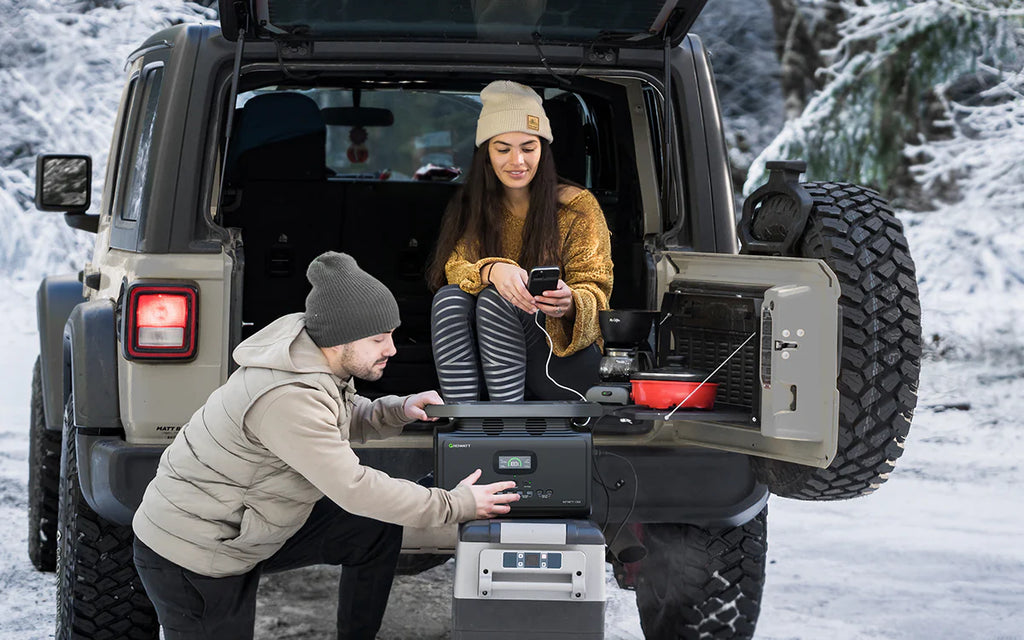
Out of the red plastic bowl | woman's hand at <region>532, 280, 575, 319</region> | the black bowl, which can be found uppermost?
woman's hand at <region>532, 280, 575, 319</region>

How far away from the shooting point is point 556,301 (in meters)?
3.68

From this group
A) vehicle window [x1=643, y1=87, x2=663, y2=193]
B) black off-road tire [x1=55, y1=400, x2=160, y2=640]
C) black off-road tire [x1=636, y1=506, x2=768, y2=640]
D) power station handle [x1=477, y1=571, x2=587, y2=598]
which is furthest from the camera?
vehicle window [x1=643, y1=87, x2=663, y2=193]

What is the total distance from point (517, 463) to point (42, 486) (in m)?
2.73

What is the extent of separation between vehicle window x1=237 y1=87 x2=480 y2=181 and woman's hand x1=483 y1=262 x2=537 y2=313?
185cm

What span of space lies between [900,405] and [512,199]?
4.52 feet

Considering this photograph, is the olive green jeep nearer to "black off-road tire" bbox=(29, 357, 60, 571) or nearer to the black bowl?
the black bowl

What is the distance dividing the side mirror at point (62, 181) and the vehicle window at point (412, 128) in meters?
0.71

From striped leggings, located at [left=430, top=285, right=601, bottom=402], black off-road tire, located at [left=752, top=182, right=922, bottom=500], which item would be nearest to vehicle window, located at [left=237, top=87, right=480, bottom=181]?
striped leggings, located at [left=430, top=285, right=601, bottom=402]

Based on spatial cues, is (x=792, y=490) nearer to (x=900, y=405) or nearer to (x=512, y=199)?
(x=900, y=405)

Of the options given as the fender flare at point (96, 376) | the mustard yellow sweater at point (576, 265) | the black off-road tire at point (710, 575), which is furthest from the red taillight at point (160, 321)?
the black off-road tire at point (710, 575)

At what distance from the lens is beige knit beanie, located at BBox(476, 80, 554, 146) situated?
12.9ft

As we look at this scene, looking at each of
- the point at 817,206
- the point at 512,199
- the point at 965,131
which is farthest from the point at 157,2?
the point at 817,206

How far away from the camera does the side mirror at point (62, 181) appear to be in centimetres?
482

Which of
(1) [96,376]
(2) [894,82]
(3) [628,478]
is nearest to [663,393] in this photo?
(3) [628,478]
